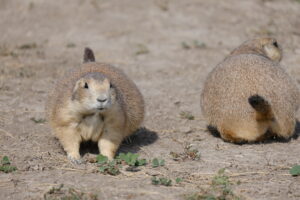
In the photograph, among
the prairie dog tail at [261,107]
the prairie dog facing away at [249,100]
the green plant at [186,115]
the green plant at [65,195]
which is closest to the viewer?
the green plant at [65,195]

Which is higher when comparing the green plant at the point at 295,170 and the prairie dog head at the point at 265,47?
the prairie dog head at the point at 265,47

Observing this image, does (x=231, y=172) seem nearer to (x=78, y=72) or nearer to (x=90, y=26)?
(x=78, y=72)

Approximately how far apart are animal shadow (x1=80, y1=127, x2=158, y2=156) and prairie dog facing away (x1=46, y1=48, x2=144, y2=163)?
188 mm

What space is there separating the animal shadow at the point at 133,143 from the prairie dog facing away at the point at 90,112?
188 millimetres

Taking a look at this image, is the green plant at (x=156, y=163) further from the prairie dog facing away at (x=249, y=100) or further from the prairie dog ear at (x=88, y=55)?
the prairie dog ear at (x=88, y=55)

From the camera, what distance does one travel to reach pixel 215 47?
37.7 feet

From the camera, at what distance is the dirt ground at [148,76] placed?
520cm

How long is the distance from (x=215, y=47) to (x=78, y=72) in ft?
18.1

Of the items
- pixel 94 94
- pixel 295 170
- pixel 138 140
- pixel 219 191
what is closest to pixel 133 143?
pixel 138 140

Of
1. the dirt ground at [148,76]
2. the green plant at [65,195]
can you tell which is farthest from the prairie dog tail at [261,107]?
the green plant at [65,195]

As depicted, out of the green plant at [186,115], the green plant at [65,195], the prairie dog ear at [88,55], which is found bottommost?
the green plant at [186,115]

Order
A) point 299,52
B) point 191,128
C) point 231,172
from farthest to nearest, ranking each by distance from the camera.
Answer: point 299,52 → point 191,128 → point 231,172

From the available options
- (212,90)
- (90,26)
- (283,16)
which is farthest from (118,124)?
(283,16)

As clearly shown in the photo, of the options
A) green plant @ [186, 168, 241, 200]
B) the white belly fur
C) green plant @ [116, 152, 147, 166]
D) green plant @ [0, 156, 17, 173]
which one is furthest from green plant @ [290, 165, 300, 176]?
green plant @ [0, 156, 17, 173]
